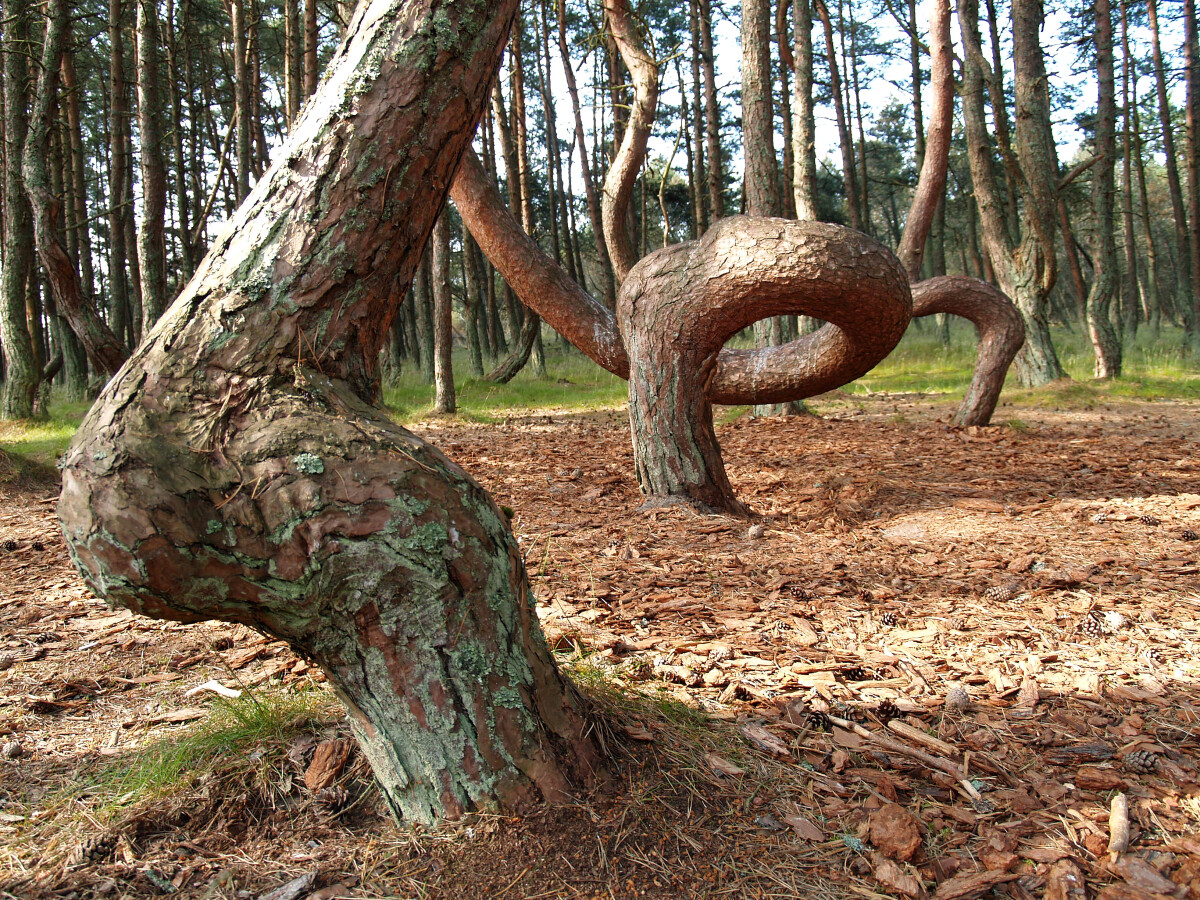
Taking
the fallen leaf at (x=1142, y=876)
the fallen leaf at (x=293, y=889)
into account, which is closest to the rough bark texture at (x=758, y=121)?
the fallen leaf at (x=1142, y=876)

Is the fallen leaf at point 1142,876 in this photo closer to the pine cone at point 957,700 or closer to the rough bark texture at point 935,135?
the pine cone at point 957,700

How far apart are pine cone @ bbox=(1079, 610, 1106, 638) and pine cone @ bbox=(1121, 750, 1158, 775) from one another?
900mm

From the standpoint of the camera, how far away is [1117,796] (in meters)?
2.12

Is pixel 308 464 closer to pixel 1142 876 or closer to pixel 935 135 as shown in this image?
pixel 1142 876

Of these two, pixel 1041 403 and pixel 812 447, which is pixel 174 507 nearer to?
pixel 812 447

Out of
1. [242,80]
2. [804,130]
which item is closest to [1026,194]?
[804,130]

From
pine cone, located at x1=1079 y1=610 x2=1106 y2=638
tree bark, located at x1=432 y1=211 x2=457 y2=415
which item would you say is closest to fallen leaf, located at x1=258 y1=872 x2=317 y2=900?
pine cone, located at x1=1079 y1=610 x2=1106 y2=638

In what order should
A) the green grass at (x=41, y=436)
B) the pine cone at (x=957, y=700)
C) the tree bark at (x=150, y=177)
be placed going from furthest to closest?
the tree bark at (x=150, y=177) → the green grass at (x=41, y=436) → the pine cone at (x=957, y=700)

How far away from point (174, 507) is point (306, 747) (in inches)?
39.3

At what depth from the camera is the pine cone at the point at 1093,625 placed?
3133mm

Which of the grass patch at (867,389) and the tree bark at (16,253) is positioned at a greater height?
the tree bark at (16,253)

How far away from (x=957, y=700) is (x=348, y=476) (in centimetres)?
218

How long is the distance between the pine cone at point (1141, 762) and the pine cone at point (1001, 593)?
47.6 inches

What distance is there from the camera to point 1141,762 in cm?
227
